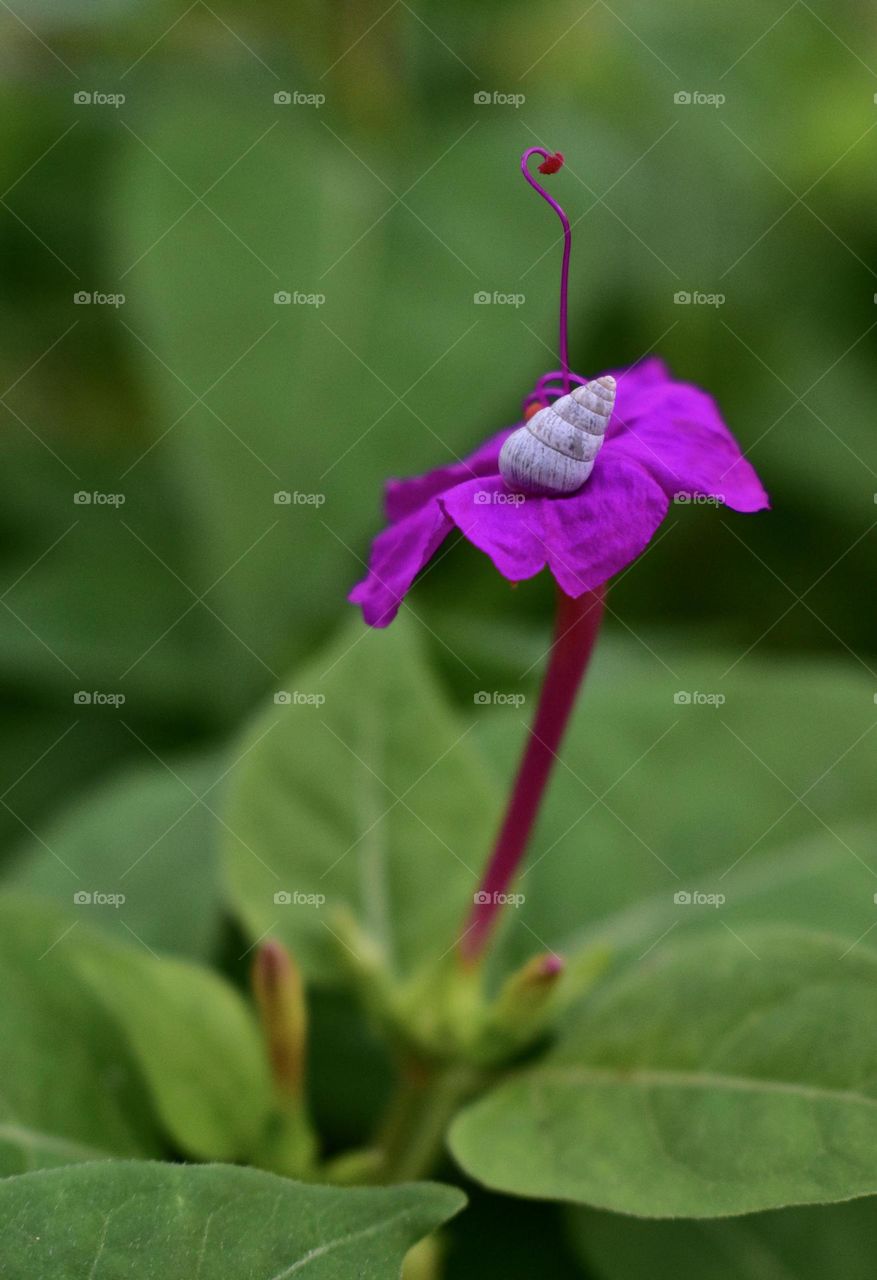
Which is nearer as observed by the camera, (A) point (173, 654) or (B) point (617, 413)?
(B) point (617, 413)

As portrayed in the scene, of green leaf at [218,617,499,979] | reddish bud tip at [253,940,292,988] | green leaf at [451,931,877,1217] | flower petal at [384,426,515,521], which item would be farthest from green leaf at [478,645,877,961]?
flower petal at [384,426,515,521]

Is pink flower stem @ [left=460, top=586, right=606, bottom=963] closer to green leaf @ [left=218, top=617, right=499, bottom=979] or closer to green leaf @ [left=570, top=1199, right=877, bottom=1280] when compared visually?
green leaf @ [left=218, top=617, right=499, bottom=979]

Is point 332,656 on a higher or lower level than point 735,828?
higher

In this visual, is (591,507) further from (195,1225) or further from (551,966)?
(195,1225)

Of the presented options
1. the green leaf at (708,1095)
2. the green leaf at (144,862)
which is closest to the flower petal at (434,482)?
the green leaf at (708,1095)

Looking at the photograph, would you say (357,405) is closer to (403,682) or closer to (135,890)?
(403,682)

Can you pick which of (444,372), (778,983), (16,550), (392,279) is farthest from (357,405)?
(778,983)
